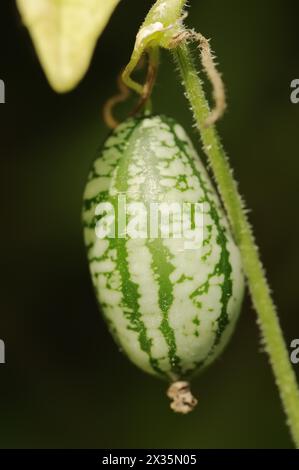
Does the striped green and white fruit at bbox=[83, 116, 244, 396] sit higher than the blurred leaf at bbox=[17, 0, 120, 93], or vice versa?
the blurred leaf at bbox=[17, 0, 120, 93]

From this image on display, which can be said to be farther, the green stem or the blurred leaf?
the green stem

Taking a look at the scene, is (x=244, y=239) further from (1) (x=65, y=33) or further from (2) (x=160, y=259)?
(1) (x=65, y=33)

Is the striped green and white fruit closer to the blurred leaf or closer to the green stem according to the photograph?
the green stem

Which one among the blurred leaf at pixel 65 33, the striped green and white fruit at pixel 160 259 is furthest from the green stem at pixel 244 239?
the blurred leaf at pixel 65 33

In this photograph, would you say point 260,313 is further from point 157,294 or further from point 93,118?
point 93,118

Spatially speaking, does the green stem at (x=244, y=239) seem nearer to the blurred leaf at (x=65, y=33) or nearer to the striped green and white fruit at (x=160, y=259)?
the striped green and white fruit at (x=160, y=259)

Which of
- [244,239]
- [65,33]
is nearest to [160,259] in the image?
[244,239]

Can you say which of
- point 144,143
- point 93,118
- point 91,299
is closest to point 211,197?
point 144,143

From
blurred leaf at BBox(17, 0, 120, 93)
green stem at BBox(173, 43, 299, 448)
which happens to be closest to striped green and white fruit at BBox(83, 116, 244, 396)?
green stem at BBox(173, 43, 299, 448)
